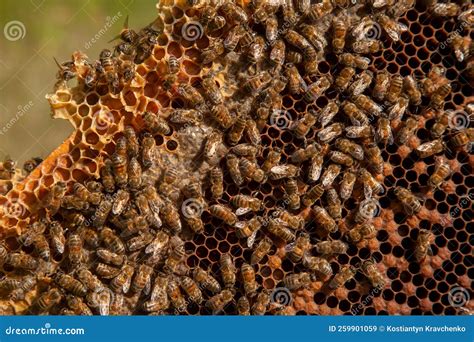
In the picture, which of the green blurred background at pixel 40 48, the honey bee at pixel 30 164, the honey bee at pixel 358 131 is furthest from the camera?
the green blurred background at pixel 40 48

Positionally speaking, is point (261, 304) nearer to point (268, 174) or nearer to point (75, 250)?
point (268, 174)

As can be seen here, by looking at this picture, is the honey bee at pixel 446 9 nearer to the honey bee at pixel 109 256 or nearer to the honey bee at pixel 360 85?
the honey bee at pixel 360 85

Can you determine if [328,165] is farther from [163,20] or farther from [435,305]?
[163,20]

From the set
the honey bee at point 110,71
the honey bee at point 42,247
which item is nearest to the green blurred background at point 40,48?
the honey bee at point 110,71

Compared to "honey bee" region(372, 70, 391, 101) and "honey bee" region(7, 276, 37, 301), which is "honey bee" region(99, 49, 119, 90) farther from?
"honey bee" region(372, 70, 391, 101)

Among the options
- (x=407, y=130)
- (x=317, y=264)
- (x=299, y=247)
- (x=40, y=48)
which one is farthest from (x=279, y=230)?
(x=40, y=48)

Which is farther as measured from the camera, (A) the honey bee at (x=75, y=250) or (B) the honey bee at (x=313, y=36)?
(A) the honey bee at (x=75, y=250)
